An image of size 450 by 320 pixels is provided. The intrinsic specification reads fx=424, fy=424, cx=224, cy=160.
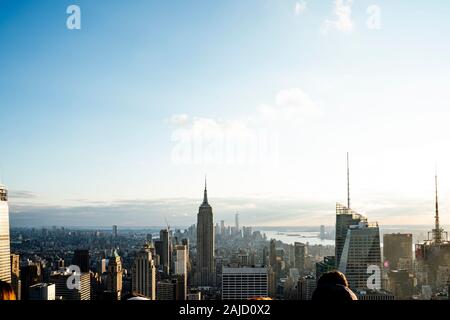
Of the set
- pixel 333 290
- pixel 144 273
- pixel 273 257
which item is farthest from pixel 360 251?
pixel 333 290

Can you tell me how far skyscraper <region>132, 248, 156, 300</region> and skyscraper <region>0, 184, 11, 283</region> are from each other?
223cm

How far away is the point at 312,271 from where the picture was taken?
21.1 feet

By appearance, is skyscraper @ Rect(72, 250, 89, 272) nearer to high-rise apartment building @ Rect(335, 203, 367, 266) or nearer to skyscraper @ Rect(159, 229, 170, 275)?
skyscraper @ Rect(159, 229, 170, 275)

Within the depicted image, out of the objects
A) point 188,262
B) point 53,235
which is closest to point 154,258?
point 188,262

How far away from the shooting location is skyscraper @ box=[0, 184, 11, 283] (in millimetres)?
3718

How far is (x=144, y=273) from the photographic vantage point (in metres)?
7.27

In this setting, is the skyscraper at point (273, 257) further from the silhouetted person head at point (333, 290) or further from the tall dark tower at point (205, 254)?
the silhouetted person head at point (333, 290)

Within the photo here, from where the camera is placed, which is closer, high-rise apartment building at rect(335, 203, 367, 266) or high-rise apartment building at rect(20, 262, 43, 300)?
high-rise apartment building at rect(20, 262, 43, 300)

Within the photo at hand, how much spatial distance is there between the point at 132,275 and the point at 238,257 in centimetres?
171

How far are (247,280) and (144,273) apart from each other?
215 centimetres

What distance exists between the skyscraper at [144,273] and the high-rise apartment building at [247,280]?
1217 mm

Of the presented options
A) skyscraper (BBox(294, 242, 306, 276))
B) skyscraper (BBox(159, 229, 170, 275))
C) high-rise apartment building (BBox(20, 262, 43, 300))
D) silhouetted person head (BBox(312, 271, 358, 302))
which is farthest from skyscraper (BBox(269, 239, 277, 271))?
silhouetted person head (BBox(312, 271, 358, 302))
